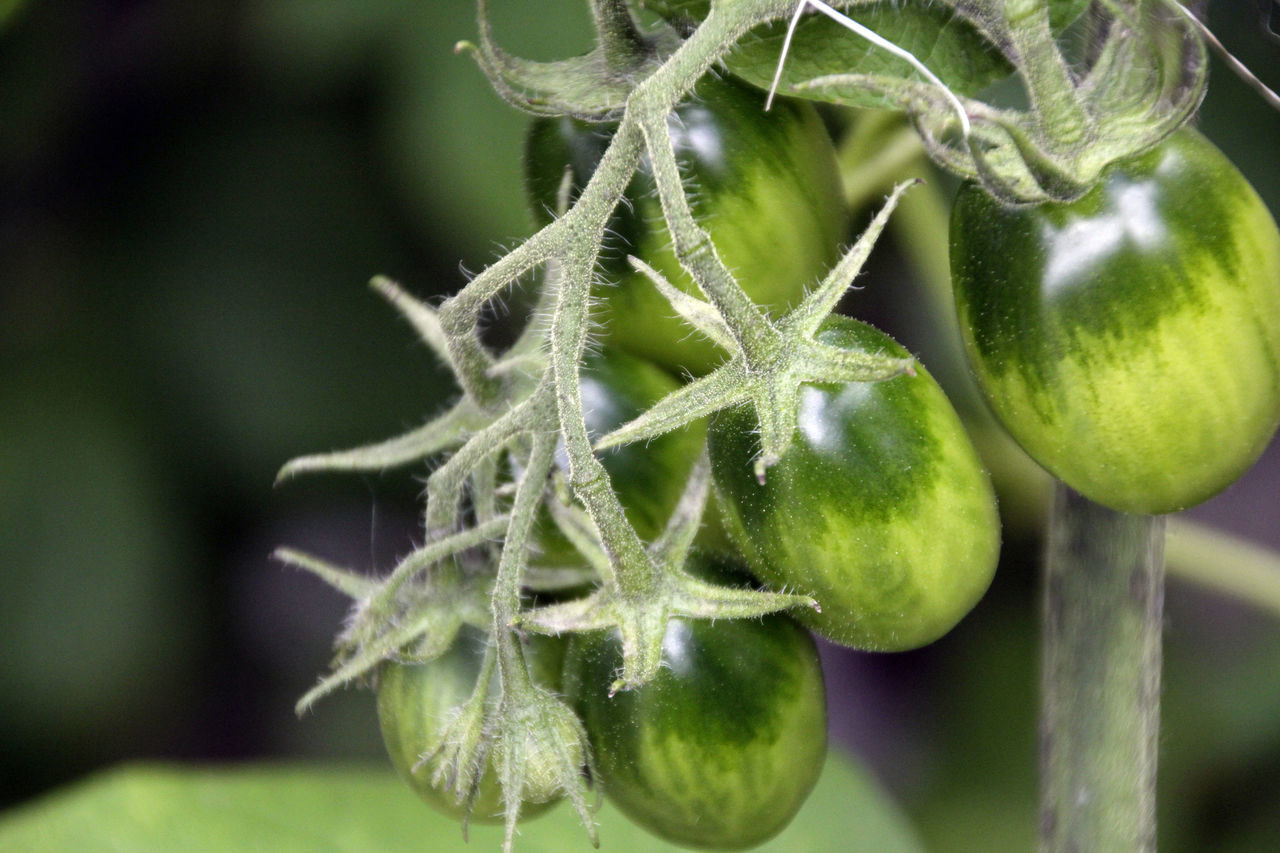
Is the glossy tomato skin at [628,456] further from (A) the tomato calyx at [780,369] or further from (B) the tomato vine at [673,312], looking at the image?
(A) the tomato calyx at [780,369]

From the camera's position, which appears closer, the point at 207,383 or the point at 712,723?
Answer: the point at 712,723

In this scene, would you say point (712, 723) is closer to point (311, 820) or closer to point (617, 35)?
point (617, 35)

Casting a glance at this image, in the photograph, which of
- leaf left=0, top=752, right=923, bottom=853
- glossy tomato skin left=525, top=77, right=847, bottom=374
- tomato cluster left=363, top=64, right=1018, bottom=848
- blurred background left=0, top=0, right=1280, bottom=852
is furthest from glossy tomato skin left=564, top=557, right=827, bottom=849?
blurred background left=0, top=0, right=1280, bottom=852

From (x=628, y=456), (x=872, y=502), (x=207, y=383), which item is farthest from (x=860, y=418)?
(x=207, y=383)

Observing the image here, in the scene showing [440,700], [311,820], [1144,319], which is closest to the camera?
[1144,319]

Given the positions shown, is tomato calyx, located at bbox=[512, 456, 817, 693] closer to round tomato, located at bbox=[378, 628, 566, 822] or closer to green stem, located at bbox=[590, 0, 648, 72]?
round tomato, located at bbox=[378, 628, 566, 822]
